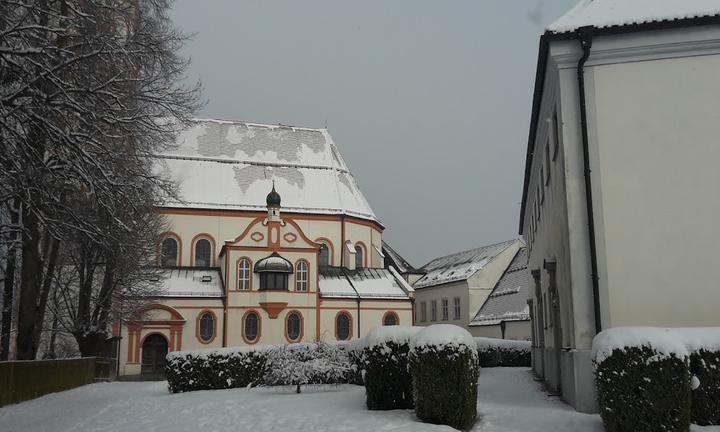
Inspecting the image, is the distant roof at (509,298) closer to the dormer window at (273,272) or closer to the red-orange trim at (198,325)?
the dormer window at (273,272)

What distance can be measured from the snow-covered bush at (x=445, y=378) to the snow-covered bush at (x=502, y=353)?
18375mm

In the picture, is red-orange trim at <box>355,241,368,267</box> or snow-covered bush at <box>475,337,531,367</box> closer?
snow-covered bush at <box>475,337,531,367</box>

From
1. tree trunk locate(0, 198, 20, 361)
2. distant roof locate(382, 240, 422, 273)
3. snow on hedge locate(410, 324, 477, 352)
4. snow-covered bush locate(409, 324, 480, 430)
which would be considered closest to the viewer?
snow-covered bush locate(409, 324, 480, 430)

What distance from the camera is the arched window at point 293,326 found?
126 ft

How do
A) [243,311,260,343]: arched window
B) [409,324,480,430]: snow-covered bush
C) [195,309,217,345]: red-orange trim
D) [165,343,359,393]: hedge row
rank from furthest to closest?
Answer: [243,311,260,343]: arched window, [195,309,217,345]: red-orange trim, [165,343,359,393]: hedge row, [409,324,480,430]: snow-covered bush

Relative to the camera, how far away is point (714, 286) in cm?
1150

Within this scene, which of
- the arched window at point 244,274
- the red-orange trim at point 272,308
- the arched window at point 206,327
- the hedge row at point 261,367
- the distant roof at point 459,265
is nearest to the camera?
the hedge row at point 261,367

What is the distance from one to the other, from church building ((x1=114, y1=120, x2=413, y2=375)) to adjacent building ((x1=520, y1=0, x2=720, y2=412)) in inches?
977

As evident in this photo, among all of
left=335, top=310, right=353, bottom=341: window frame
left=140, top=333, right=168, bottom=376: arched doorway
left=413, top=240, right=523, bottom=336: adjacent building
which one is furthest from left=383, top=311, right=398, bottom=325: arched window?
left=140, top=333, right=168, bottom=376: arched doorway

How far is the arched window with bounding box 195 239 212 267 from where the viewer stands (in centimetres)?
4119

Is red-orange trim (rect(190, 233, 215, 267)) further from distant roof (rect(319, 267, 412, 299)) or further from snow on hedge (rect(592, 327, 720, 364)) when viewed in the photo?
snow on hedge (rect(592, 327, 720, 364))

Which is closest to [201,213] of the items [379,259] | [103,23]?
[379,259]

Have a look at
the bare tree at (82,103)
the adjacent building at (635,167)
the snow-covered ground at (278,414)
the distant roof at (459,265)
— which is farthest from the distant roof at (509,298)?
the bare tree at (82,103)

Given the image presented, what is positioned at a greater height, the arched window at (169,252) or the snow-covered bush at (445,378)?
the arched window at (169,252)
